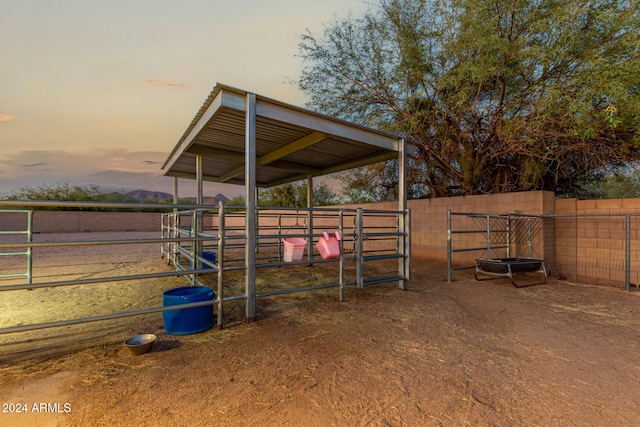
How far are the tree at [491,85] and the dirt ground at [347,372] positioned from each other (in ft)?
10.6

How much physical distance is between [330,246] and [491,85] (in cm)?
536

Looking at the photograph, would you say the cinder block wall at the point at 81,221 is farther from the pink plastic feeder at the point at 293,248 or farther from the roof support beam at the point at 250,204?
the roof support beam at the point at 250,204

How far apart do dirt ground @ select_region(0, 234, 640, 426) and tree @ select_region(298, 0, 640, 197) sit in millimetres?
3237

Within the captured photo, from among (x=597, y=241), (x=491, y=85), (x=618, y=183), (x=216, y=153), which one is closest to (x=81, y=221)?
(x=216, y=153)

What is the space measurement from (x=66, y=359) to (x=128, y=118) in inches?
286

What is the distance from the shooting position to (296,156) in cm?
496

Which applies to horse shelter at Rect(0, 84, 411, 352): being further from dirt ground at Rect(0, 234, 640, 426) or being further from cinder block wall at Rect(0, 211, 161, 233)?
cinder block wall at Rect(0, 211, 161, 233)

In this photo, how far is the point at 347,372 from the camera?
1777 mm

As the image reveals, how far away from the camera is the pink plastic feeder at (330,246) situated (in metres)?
3.10

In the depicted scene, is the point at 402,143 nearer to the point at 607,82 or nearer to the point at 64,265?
the point at 607,82

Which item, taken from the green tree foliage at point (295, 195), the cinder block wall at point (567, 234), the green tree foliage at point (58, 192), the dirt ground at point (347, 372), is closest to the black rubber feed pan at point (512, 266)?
the cinder block wall at point (567, 234)

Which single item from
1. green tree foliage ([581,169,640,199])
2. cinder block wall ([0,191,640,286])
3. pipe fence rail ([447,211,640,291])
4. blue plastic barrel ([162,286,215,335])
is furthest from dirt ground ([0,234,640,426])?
green tree foliage ([581,169,640,199])

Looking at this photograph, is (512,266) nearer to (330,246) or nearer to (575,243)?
(575,243)

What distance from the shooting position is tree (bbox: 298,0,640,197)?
4246 mm
